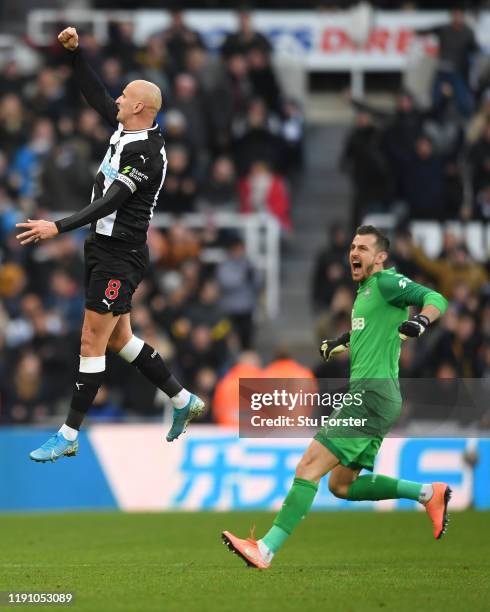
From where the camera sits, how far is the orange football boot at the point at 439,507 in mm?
10648

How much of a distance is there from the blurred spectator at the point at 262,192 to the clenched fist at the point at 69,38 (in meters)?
9.86

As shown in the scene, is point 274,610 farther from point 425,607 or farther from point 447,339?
point 447,339

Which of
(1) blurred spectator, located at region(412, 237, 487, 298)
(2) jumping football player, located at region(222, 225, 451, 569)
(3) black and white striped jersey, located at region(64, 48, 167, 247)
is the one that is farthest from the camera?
(1) blurred spectator, located at region(412, 237, 487, 298)

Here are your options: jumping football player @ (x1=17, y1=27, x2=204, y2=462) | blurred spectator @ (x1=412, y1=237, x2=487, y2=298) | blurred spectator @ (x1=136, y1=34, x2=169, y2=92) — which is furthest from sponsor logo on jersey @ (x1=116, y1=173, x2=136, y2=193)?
blurred spectator @ (x1=136, y1=34, x2=169, y2=92)

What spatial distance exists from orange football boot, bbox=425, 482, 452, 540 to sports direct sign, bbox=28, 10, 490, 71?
1358cm

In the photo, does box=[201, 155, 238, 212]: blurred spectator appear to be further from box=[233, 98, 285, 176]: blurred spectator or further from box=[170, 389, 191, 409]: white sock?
box=[170, 389, 191, 409]: white sock

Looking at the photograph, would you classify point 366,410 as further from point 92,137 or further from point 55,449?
point 92,137

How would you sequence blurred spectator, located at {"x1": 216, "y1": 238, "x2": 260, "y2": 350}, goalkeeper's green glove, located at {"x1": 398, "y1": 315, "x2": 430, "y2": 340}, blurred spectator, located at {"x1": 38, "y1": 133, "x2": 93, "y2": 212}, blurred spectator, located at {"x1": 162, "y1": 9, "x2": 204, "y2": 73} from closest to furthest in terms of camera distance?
1. goalkeeper's green glove, located at {"x1": 398, "y1": 315, "x2": 430, "y2": 340}
2. blurred spectator, located at {"x1": 216, "y1": 238, "x2": 260, "y2": 350}
3. blurred spectator, located at {"x1": 38, "y1": 133, "x2": 93, "y2": 212}
4. blurred spectator, located at {"x1": 162, "y1": 9, "x2": 204, "y2": 73}

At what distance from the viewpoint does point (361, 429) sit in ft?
33.6

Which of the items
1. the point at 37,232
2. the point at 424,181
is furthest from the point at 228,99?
the point at 37,232

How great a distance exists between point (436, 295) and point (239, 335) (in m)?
9.69

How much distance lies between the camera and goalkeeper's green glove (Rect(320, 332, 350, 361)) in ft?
34.6

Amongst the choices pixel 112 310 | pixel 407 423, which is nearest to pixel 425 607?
pixel 112 310

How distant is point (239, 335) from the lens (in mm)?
19562
